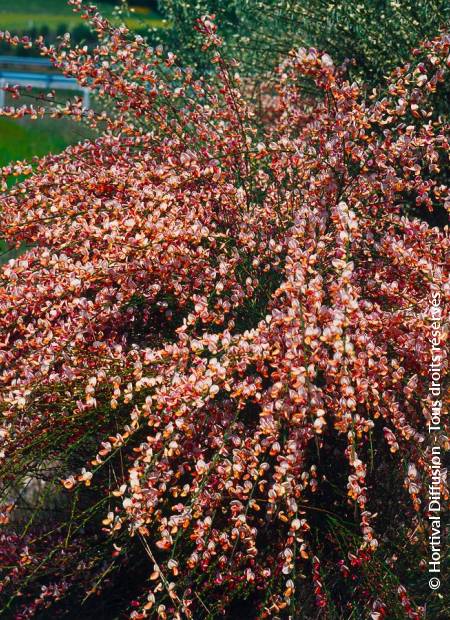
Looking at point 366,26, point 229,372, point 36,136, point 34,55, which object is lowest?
point 34,55

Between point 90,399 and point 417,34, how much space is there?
3117 mm

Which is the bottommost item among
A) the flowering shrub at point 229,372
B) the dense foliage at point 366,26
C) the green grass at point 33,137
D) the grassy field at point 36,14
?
the grassy field at point 36,14

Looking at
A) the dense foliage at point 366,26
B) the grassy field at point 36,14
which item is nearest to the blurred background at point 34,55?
the grassy field at point 36,14

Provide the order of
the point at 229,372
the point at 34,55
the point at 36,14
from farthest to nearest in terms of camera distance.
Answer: the point at 36,14
the point at 34,55
the point at 229,372

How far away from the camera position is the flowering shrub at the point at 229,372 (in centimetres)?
250

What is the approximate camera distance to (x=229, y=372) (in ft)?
8.39

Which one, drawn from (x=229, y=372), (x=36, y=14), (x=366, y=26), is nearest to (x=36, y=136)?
(x=366, y=26)

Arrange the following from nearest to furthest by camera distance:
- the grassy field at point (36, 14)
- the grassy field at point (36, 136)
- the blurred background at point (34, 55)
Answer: the grassy field at point (36, 136) → the blurred background at point (34, 55) → the grassy field at point (36, 14)

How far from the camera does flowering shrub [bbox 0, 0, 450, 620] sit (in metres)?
2.50

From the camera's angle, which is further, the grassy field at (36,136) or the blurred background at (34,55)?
the blurred background at (34,55)

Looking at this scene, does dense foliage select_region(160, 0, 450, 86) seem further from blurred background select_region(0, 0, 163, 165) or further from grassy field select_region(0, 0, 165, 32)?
grassy field select_region(0, 0, 165, 32)

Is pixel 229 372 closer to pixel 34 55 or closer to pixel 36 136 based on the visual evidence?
pixel 36 136

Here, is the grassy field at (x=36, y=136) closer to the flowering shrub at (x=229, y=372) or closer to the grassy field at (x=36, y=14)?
the flowering shrub at (x=229, y=372)

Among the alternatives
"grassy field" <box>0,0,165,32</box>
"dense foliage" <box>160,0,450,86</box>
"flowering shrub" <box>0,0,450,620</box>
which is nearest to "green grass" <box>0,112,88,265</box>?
"dense foliage" <box>160,0,450,86</box>
